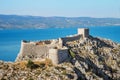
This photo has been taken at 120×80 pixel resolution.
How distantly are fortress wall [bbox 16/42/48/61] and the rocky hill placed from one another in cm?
585

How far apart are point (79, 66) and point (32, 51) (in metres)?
12.1

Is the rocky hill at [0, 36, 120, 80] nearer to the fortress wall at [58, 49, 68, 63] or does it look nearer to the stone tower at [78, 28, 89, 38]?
the fortress wall at [58, 49, 68, 63]

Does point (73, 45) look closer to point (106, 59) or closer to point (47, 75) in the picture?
point (106, 59)

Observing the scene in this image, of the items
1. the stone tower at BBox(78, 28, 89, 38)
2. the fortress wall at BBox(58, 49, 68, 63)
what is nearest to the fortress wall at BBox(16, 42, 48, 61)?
the fortress wall at BBox(58, 49, 68, 63)

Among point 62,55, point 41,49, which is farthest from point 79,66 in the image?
point 41,49

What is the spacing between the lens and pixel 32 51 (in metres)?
85.9

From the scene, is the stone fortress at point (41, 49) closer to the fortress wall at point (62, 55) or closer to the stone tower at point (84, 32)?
the fortress wall at point (62, 55)

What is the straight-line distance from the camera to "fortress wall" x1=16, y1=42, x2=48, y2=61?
84.4 meters

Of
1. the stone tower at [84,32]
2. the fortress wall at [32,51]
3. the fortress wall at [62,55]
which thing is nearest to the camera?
the fortress wall at [62,55]

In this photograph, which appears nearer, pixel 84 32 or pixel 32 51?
pixel 32 51

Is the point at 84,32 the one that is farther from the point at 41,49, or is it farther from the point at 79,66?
the point at 79,66

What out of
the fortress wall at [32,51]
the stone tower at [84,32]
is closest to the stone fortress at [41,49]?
the fortress wall at [32,51]

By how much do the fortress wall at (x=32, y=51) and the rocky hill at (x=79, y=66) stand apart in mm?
5849

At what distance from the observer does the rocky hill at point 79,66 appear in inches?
2862
